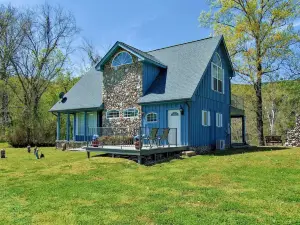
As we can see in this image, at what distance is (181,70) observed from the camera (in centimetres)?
1587

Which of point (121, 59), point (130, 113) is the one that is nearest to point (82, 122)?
point (130, 113)

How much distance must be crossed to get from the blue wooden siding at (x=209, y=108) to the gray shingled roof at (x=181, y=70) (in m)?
0.67

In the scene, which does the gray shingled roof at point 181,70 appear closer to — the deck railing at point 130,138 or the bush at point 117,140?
the deck railing at point 130,138

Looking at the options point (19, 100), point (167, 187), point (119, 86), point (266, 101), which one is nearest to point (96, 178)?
point (167, 187)

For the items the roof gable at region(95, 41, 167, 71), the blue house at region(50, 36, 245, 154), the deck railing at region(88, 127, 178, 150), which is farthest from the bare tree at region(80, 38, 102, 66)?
the deck railing at region(88, 127, 178, 150)

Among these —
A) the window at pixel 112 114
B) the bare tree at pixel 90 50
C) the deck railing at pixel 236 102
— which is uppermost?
the bare tree at pixel 90 50

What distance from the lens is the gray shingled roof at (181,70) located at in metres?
14.3

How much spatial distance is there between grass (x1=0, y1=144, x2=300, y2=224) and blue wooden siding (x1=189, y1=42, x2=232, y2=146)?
4149 mm

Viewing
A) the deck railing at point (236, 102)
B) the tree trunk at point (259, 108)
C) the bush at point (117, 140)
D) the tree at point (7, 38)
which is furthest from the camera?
the tree at point (7, 38)

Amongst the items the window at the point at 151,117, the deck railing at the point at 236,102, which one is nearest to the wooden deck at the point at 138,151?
the window at the point at 151,117

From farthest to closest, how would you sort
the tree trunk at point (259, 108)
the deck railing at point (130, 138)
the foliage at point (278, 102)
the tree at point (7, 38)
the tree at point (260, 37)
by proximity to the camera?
the tree at point (7, 38), the foliage at point (278, 102), the tree trunk at point (259, 108), the tree at point (260, 37), the deck railing at point (130, 138)

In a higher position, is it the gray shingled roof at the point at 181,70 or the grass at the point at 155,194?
the gray shingled roof at the point at 181,70

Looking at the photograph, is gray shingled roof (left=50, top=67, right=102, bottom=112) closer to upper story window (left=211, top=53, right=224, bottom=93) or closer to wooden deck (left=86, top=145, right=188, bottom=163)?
wooden deck (left=86, top=145, right=188, bottom=163)

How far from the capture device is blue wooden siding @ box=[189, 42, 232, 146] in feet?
48.1
